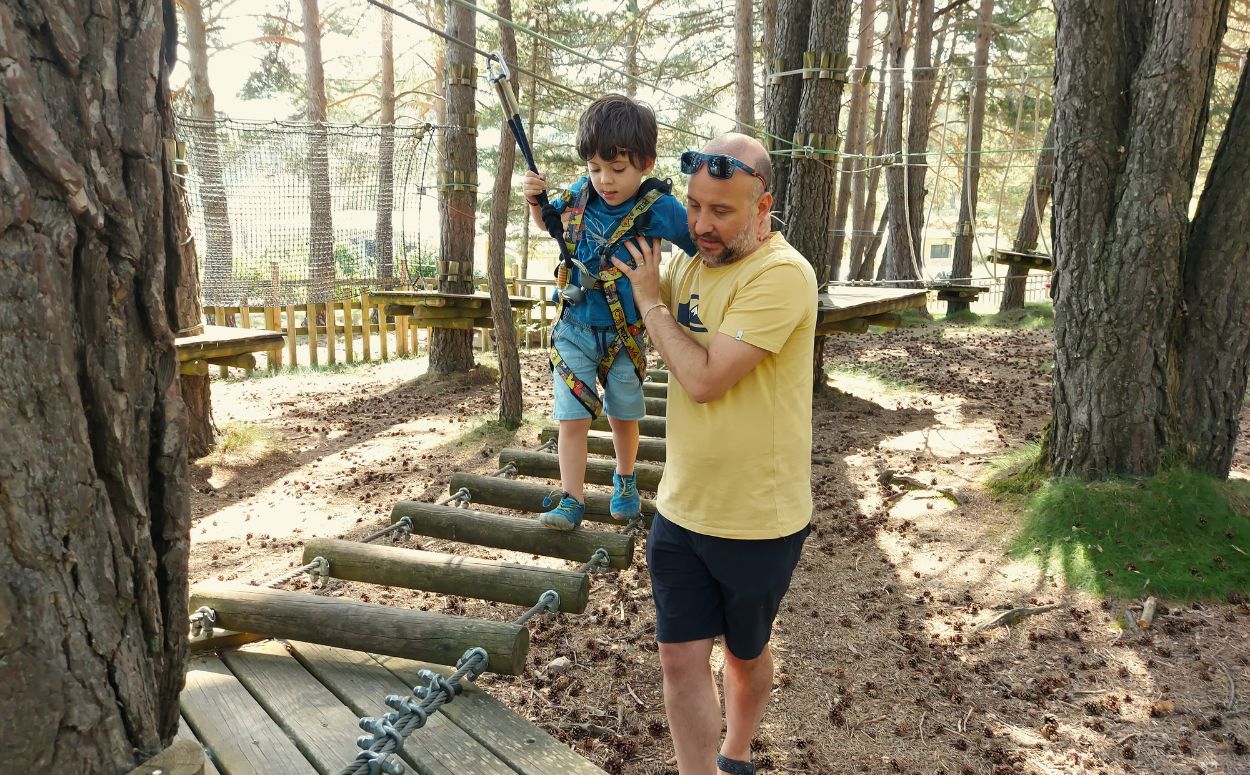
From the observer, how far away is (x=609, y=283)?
259cm

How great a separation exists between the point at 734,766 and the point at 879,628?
1609 millimetres

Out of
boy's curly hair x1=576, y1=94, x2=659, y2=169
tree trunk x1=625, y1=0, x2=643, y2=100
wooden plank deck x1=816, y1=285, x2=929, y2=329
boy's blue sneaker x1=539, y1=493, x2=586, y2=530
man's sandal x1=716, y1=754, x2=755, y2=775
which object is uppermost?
tree trunk x1=625, y1=0, x2=643, y2=100

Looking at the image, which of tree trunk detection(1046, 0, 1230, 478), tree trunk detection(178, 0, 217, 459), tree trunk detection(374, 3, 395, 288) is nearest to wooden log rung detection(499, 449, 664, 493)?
tree trunk detection(178, 0, 217, 459)

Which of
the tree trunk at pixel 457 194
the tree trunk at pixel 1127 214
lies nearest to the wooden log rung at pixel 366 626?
the tree trunk at pixel 1127 214

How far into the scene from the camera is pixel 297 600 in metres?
2.40

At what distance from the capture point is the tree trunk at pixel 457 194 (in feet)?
23.8

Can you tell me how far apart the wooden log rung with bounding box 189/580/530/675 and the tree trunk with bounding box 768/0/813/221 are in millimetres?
4583

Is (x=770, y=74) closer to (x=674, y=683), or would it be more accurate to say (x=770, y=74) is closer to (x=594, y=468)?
(x=594, y=468)

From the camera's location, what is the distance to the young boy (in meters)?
2.41

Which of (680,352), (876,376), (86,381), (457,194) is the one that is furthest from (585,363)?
(876,376)

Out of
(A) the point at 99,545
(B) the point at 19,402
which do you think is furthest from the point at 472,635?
(B) the point at 19,402

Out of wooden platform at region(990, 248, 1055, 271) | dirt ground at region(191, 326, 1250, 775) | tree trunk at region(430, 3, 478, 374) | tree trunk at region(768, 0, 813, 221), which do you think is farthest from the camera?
wooden platform at region(990, 248, 1055, 271)

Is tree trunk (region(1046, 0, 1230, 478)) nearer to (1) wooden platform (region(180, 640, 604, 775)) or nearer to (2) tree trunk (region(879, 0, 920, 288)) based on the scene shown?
(1) wooden platform (region(180, 640, 604, 775))

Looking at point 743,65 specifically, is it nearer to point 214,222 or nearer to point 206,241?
point 214,222
